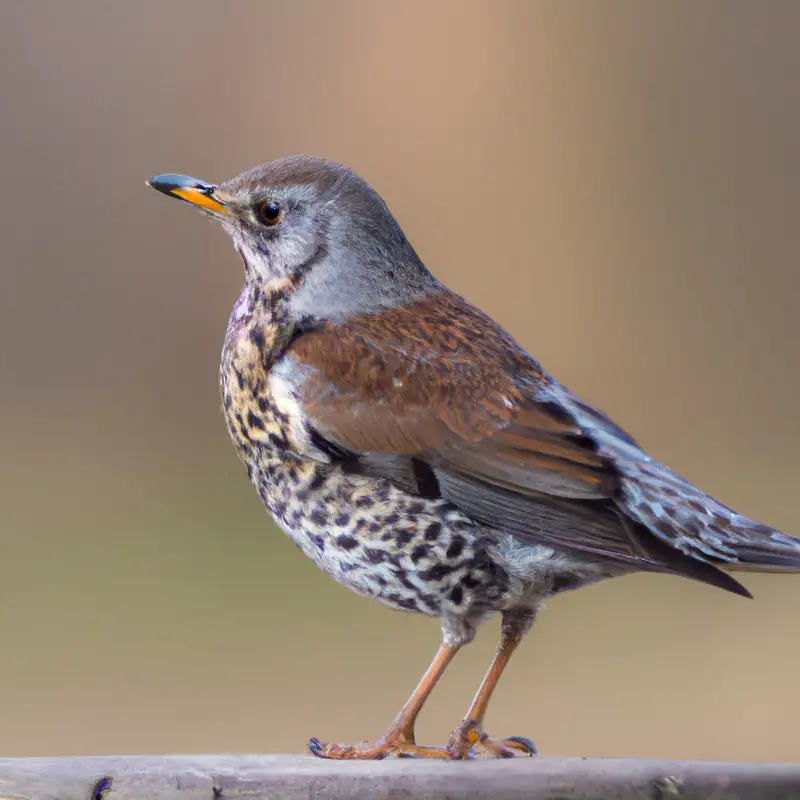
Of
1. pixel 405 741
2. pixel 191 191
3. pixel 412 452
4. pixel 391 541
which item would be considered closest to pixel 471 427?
pixel 412 452

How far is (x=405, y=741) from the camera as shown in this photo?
256 centimetres

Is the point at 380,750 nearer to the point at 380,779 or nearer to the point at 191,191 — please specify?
the point at 380,779

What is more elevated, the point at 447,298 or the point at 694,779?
the point at 447,298

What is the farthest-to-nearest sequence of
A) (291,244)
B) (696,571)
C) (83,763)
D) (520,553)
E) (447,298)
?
(447,298) < (291,244) < (520,553) < (696,571) < (83,763)

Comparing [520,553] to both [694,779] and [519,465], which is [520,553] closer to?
[519,465]

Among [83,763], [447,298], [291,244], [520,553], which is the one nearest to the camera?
[83,763]

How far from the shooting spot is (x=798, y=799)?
79.7 inches

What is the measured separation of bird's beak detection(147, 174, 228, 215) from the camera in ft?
8.53

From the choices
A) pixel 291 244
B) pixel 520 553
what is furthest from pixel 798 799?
pixel 291 244

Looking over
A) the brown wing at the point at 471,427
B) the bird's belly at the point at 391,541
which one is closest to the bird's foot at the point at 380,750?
the bird's belly at the point at 391,541

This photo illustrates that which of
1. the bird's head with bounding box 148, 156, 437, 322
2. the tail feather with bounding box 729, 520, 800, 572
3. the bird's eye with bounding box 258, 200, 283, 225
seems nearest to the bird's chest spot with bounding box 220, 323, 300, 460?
the bird's head with bounding box 148, 156, 437, 322

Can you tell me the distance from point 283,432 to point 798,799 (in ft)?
Result: 3.82

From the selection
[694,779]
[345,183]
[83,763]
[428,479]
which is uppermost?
[345,183]

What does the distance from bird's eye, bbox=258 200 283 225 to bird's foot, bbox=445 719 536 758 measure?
1.11m
